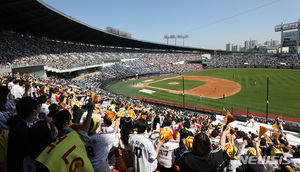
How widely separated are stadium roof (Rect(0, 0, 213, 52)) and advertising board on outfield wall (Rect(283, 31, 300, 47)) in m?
79.1

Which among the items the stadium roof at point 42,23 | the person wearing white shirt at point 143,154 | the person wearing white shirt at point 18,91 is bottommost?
the person wearing white shirt at point 143,154

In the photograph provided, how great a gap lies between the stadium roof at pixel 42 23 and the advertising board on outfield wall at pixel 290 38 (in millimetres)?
79063

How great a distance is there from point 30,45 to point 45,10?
1109 centimetres

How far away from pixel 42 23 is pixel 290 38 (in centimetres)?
9596

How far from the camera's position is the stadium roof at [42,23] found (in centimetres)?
2584

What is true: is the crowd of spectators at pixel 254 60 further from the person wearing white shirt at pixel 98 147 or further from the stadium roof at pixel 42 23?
the person wearing white shirt at pixel 98 147

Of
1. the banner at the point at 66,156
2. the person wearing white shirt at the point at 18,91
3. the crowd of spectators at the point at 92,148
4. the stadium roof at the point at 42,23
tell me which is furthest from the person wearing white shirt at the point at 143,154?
the stadium roof at the point at 42,23

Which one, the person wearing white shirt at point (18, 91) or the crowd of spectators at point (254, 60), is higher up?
the crowd of spectators at point (254, 60)

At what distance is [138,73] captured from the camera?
2228 inches

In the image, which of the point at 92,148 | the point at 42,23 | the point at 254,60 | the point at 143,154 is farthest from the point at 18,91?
the point at 254,60

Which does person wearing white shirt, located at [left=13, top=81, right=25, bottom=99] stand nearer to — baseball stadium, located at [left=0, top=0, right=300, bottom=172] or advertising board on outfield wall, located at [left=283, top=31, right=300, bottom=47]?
baseball stadium, located at [left=0, top=0, right=300, bottom=172]

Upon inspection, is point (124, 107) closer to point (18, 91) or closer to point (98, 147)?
point (18, 91)

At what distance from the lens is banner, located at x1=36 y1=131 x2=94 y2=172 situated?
1.79 m

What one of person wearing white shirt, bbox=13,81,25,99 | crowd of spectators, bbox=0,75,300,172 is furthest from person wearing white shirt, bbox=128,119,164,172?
person wearing white shirt, bbox=13,81,25,99
